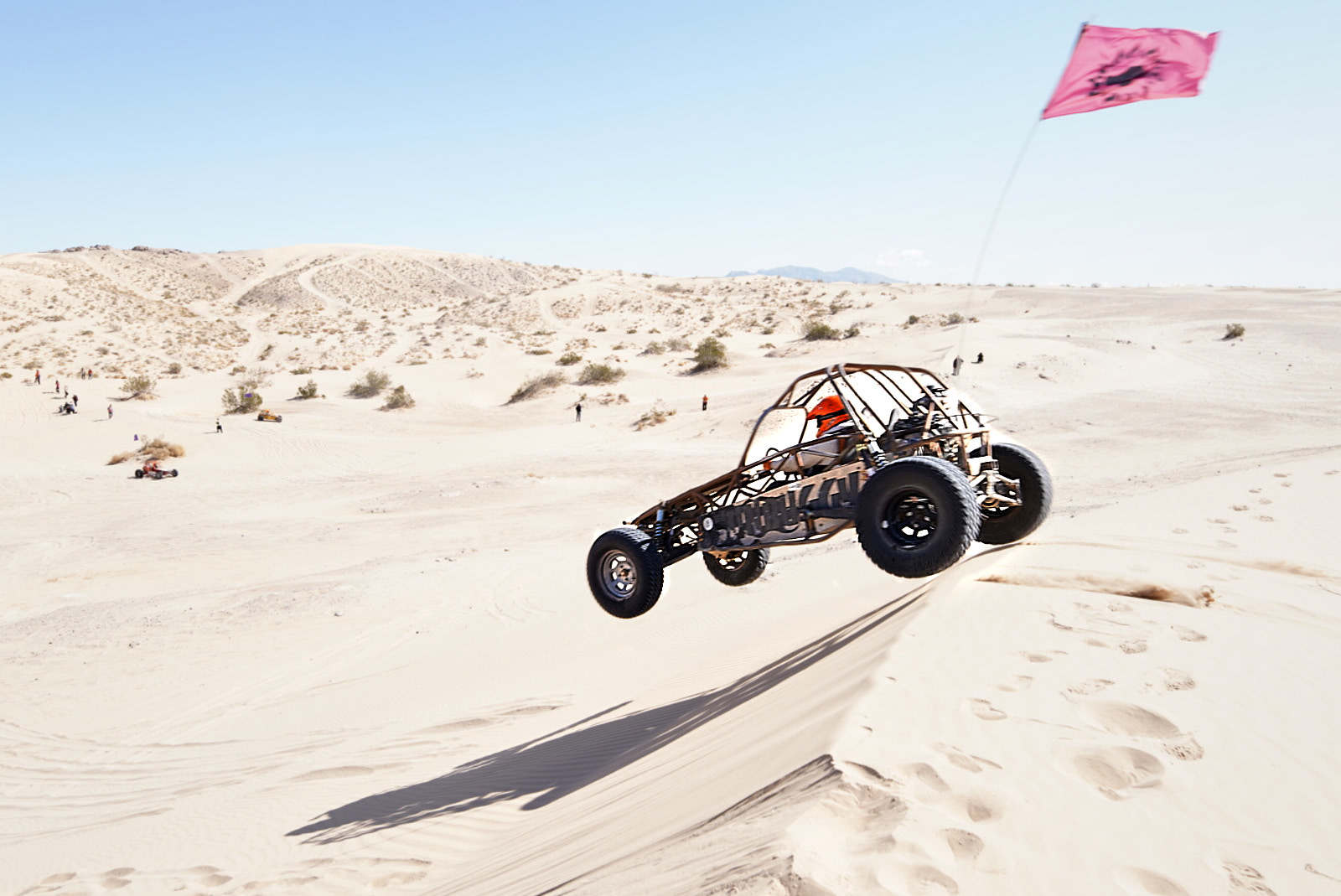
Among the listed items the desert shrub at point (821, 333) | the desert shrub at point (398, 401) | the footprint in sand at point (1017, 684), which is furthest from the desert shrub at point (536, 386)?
the footprint in sand at point (1017, 684)

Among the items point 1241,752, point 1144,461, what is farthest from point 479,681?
point 1144,461

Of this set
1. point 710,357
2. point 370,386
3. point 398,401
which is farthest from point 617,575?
point 370,386

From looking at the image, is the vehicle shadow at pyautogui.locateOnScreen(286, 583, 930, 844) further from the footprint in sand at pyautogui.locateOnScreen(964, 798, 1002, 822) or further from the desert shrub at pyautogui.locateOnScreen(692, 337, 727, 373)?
the desert shrub at pyautogui.locateOnScreen(692, 337, 727, 373)

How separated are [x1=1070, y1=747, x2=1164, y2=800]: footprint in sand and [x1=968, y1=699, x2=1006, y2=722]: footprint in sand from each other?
1.48ft

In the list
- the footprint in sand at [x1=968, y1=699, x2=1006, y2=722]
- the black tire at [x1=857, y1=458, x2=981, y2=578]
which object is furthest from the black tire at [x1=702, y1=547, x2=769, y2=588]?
the footprint in sand at [x1=968, y1=699, x2=1006, y2=722]

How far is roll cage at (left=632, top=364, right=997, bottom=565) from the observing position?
6461mm

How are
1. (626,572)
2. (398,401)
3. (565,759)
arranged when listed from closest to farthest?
(565,759)
(626,572)
(398,401)

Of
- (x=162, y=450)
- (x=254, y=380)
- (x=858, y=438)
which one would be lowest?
(x=162, y=450)

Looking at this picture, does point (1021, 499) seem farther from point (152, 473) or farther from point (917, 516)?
point (152, 473)

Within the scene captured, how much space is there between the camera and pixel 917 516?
5.95m

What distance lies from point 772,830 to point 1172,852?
1515 millimetres

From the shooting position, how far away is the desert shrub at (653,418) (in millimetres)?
30156

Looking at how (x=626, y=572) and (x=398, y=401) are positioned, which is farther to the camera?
(x=398, y=401)

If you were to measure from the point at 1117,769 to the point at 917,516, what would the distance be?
2.42 metres
